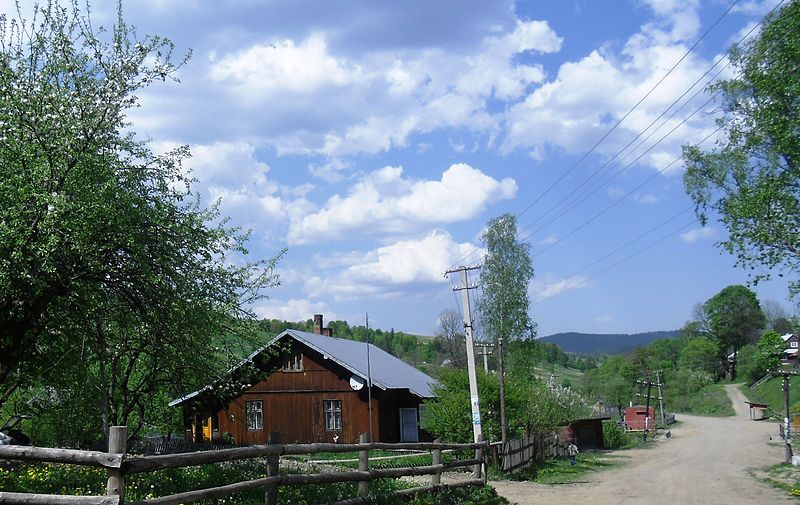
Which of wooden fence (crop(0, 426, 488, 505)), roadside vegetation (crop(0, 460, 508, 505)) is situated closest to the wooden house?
roadside vegetation (crop(0, 460, 508, 505))

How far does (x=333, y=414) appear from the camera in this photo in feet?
127

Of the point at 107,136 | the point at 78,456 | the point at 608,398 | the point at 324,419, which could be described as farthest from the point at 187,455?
the point at 608,398

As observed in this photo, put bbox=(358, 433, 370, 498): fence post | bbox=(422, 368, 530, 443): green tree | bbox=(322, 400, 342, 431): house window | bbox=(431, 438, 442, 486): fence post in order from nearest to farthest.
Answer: bbox=(358, 433, 370, 498): fence post → bbox=(431, 438, 442, 486): fence post → bbox=(422, 368, 530, 443): green tree → bbox=(322, 400, 342, 431): house window

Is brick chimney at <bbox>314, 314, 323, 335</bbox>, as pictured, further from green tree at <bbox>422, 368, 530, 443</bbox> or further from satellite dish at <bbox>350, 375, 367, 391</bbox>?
green tree at <bbox>422, 368, 530, 443</bbox>

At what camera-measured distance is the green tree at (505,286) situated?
51.8m

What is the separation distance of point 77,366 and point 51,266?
687cm

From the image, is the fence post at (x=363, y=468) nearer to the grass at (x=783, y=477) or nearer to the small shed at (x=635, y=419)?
the grass at (x=783, y=477)

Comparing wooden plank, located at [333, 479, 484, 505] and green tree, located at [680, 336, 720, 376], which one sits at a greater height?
green tree, located at [680, 336, 720, 376]

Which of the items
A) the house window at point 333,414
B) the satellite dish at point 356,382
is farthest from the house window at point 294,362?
the satellite dish at point 356,382

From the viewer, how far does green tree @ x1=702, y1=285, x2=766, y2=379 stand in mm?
119875

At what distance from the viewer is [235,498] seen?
1023 centimetres

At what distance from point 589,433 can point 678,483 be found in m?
30.1

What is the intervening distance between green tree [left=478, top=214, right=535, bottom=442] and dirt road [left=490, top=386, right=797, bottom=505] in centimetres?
1197

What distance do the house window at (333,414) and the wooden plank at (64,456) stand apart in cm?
3159
